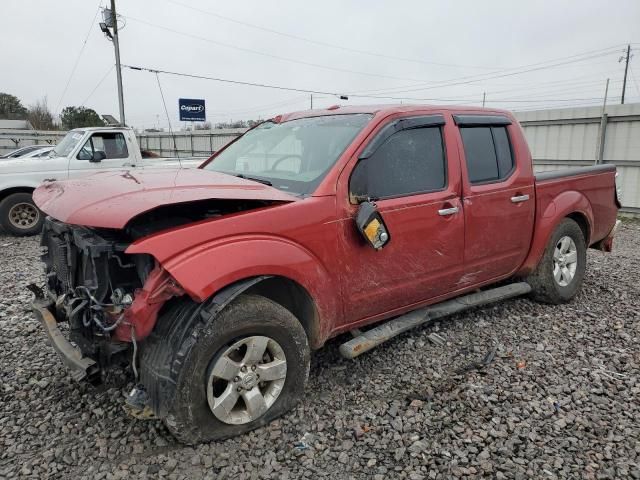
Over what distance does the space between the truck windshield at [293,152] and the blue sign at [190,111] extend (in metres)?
12.0

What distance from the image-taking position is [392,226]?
316cm

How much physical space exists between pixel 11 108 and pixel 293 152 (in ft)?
188

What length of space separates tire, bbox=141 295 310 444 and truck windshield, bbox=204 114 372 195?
833 millimetres

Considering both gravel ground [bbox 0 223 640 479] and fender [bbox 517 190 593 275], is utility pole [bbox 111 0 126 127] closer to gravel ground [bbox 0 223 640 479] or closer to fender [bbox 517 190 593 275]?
gravel ground [bbox 0 223 640 479]

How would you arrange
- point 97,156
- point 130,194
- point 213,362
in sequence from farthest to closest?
1. point 97,156
2. point 130,194
3. point 213,362

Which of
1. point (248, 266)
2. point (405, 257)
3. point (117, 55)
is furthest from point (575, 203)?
point (117, 55)

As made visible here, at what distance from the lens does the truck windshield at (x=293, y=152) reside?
3133mm

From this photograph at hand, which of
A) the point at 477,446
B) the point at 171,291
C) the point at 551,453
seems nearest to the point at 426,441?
the point at 477,446

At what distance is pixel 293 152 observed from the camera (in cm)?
350

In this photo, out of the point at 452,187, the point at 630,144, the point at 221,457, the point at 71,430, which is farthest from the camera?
the point at 630,144

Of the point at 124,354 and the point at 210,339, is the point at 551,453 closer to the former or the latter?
the point at 210,339

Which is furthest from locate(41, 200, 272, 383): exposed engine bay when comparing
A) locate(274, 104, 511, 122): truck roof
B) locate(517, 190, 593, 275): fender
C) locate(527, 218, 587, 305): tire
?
locate(527, 218, 587, 305): tire

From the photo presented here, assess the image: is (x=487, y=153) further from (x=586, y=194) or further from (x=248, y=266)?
(x=248, y=266)

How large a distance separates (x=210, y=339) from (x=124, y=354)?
1.77 feet
